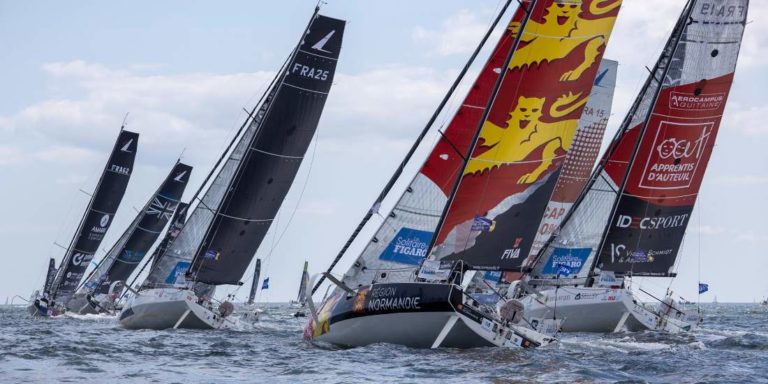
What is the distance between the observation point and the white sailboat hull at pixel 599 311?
34844 mm

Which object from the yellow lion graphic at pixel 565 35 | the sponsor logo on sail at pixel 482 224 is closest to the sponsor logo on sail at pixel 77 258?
the sponsor logo on sail at pixel 482 224

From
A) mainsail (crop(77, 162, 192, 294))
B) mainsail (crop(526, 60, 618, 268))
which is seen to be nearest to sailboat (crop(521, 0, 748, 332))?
mainsail (crop(526, 60, 618, 268))

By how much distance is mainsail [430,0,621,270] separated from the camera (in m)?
25.8

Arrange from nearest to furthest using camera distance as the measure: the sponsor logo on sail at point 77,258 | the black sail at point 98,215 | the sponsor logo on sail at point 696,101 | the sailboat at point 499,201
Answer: the sailboat at point 499,201 < the sponsor logo on sail at point 696,101 < the black sail at point 98,215 < the sponsor logo on sail at point 77,258

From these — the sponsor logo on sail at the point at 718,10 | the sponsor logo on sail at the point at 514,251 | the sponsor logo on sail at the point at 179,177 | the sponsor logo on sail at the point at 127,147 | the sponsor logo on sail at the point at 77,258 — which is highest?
the sponsor logo on sail at the point at 718,10

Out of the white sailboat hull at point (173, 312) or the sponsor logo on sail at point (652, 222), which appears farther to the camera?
the sponsor logo on sail at point (652, 222)

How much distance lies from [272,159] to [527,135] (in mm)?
14870

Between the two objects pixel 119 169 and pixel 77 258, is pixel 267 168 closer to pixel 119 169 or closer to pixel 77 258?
pixel 119 169

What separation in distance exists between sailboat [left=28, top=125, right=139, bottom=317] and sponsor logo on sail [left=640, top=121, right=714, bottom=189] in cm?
2988

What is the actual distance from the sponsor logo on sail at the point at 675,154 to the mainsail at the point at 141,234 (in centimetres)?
2759

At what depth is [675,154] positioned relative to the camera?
37.3 m

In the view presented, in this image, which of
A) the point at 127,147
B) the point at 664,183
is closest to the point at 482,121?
the point at 664,183

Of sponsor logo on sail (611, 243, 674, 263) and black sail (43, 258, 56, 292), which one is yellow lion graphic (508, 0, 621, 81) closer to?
sponsor logo on sail (611, 243, 674, 263)

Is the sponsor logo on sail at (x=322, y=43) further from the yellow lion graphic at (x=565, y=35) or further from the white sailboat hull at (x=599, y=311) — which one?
the yellow lion graphic at (x=565, y=35)
